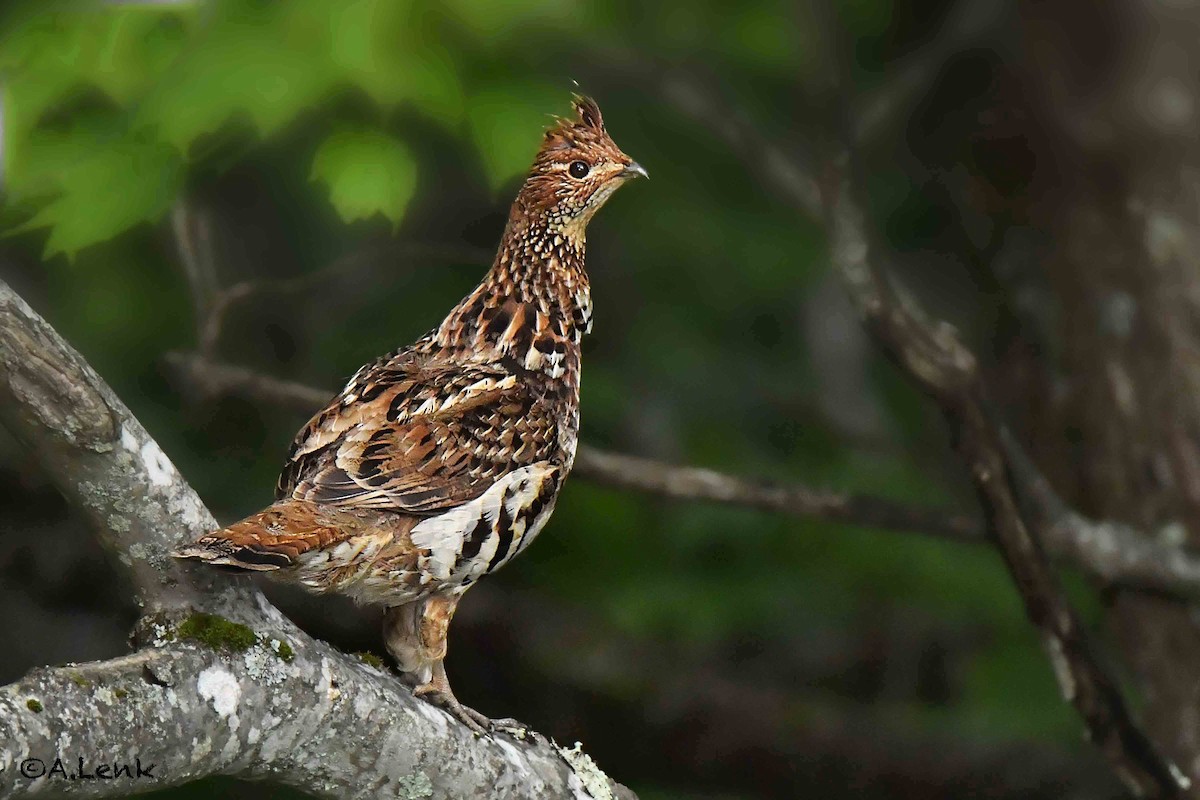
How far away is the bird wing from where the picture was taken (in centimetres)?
347

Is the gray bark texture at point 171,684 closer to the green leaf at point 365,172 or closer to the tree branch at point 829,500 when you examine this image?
the green leaf at point 365,172

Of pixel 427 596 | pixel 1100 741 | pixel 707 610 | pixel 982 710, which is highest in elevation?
pixel 427 596

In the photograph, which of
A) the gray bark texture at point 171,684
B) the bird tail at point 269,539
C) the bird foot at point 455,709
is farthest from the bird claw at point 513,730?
the bird tail at point 269,539

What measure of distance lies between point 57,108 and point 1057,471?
15.0 ft

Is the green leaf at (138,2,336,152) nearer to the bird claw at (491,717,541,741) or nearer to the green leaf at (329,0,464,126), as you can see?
the green leaf at (329,0,464,126)

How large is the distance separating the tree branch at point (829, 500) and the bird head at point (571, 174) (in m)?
1.45

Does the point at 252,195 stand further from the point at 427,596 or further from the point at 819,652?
the point at 819,652

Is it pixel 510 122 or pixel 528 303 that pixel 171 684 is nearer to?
pixel 528 303

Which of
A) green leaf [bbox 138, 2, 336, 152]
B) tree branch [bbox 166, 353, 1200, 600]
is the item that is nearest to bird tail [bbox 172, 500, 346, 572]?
green leaf [bbox 138, 2, 336, 152]

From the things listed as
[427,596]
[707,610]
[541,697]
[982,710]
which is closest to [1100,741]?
[982,710]

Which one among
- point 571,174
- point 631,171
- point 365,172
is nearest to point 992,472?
point 631,171

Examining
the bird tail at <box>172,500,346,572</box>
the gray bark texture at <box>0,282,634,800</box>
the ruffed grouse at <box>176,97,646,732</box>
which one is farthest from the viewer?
the ruffed grouse at <box>176,97,646,732</box>

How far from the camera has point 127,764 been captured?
281 cm

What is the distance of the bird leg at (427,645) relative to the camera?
3.80 metres
